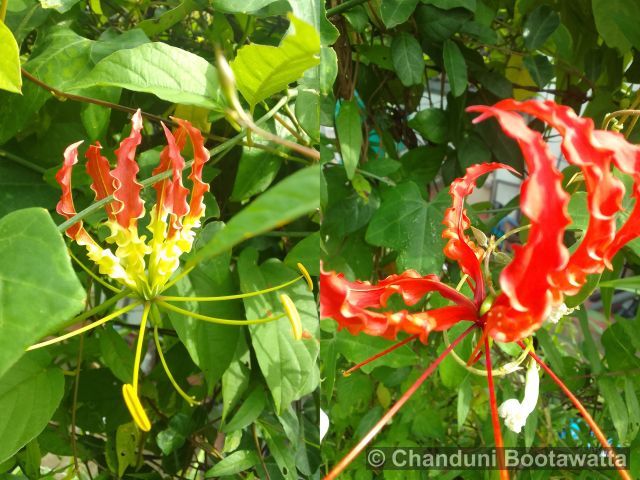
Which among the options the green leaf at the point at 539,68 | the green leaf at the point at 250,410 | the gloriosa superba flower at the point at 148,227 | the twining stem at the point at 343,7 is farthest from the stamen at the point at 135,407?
the green leaf at the point at 539,68

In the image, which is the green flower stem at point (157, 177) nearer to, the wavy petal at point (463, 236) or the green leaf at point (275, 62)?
the green leaf at point (275, 62)

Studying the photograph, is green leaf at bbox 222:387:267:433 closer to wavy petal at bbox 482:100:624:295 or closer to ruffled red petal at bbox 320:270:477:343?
ruffled red petal at bbox 320:270:477:343

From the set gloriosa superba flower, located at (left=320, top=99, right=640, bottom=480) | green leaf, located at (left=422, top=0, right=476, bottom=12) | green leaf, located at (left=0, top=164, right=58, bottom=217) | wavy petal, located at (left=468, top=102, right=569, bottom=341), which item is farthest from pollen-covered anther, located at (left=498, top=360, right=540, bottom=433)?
green leaf, located at (left=0, top=164, right=58, bottom=217)

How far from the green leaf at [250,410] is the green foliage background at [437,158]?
65 millimetres

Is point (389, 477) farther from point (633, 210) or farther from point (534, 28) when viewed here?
point (534, 28)

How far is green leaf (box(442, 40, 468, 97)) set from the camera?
2.18 ft

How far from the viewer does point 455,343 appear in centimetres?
49

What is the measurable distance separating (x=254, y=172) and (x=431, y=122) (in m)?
0.19

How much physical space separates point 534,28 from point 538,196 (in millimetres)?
427

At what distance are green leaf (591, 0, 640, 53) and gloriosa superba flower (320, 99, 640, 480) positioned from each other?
23cm

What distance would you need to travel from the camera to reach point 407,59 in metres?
0.67

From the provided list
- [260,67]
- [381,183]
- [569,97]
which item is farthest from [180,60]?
[569,97]

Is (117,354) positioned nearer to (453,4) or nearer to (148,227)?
(148,227)

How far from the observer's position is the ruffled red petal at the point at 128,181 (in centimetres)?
53
